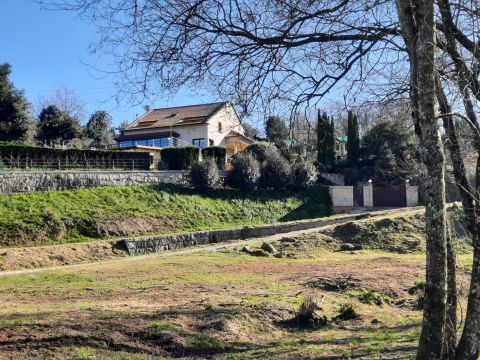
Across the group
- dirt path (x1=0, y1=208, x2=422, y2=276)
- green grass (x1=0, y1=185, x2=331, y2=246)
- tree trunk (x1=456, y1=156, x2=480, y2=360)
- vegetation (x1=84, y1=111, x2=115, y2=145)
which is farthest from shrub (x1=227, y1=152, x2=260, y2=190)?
tree trunk (x1=456, y1=156, x2=480, y2=360)

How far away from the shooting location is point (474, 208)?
5.40m


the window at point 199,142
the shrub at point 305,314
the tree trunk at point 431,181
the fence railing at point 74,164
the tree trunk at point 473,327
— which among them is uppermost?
the window at point 199,142

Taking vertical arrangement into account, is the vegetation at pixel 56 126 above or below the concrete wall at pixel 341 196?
above

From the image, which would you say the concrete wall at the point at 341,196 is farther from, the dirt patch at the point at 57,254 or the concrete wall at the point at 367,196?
the dirt patch at the point at 57,254

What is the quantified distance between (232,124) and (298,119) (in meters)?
1.30

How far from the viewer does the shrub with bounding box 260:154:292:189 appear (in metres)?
37.9

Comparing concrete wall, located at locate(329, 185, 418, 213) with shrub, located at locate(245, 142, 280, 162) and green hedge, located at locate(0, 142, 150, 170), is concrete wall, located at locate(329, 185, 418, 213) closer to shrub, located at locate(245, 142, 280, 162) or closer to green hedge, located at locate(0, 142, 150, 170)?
shrub, located at locate(245, 142, 280, 162)

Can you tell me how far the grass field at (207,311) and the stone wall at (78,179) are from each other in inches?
422

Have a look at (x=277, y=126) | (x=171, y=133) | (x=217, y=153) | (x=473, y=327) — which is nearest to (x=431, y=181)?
(x=473, y=327)

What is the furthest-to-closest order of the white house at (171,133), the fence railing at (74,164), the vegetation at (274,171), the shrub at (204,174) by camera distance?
the white house at (171,133) → the vegetation at (274,171) → the shrub at (204,174) → the fence railing at (74,164)

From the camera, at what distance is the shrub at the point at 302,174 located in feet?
129

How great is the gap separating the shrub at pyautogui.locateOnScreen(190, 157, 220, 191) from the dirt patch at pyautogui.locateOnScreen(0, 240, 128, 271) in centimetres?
1253

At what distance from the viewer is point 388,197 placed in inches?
1687

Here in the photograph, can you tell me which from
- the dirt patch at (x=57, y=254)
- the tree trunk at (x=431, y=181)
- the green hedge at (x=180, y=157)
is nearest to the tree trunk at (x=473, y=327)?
the tree trunk at (x=431, y=181)
